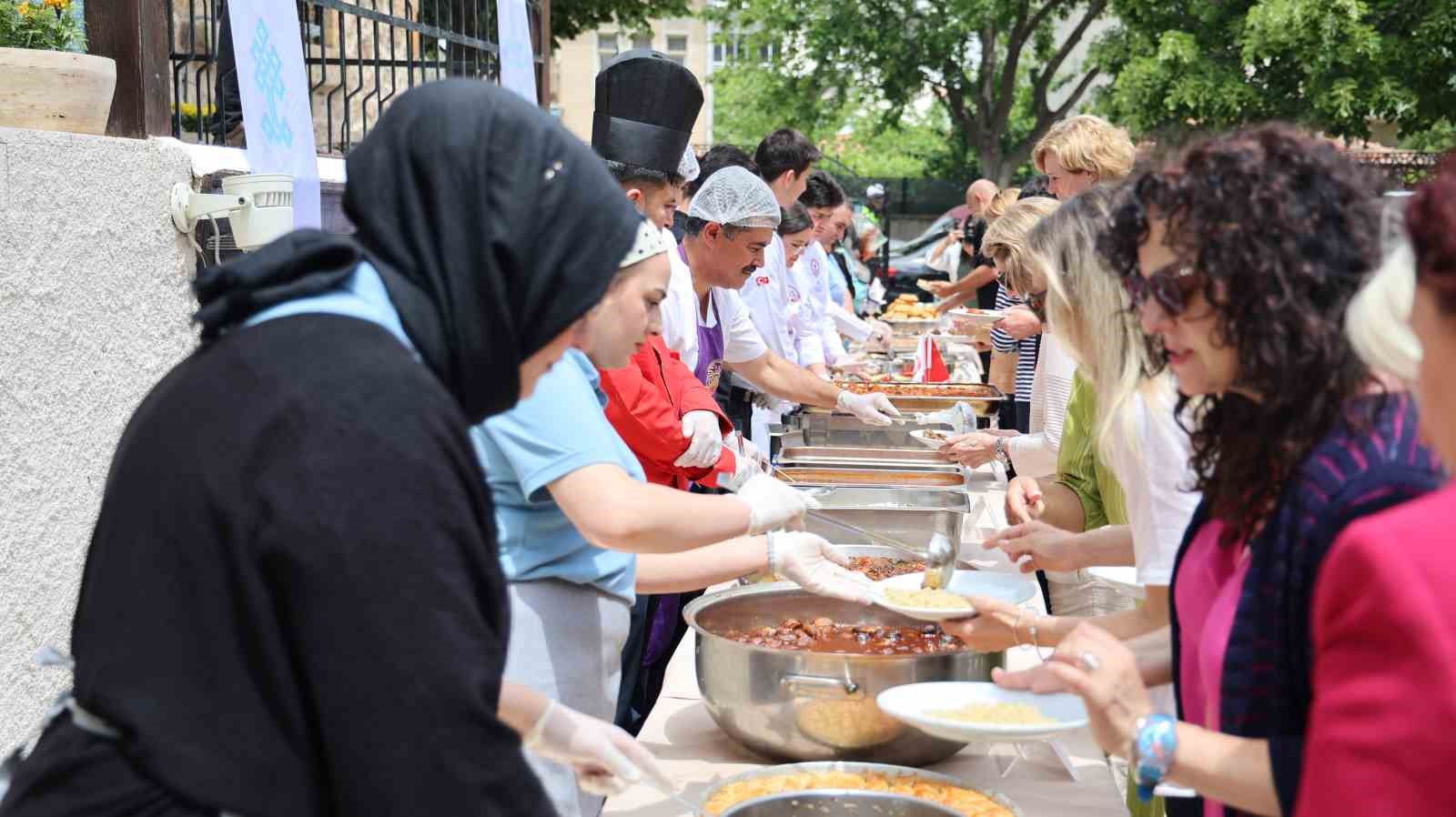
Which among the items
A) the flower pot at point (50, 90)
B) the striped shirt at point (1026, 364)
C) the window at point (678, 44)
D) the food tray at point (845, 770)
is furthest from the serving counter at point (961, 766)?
the window at point (678, 44)

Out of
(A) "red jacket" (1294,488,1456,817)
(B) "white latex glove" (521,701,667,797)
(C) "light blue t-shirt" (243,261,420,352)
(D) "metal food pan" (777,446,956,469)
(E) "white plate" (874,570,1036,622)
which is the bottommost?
(D) "metal food pan" (777,446,956,469)

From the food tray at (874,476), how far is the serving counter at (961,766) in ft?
4.05

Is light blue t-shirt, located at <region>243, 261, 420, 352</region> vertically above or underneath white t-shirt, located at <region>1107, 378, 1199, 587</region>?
above

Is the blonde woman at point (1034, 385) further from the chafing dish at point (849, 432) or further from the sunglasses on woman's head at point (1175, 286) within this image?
the sunglasses on woman's head at point (1175, 286)

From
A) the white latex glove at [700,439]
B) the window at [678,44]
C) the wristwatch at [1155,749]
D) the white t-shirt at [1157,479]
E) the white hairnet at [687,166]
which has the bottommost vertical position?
the white latex glove at [700,439]

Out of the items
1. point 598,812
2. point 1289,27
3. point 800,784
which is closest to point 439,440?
point 800,784

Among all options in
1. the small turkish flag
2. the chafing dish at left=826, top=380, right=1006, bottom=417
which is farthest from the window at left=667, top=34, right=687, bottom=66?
the chafing dish at left=826, top=380, right=1006, bottom=417

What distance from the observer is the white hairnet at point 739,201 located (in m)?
3.06

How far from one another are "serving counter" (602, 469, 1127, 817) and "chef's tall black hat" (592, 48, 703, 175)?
1186 millimetres

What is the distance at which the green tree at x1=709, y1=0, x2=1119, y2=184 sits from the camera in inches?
752

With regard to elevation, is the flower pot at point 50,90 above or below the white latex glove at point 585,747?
above

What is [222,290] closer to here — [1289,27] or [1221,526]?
[1221,526]

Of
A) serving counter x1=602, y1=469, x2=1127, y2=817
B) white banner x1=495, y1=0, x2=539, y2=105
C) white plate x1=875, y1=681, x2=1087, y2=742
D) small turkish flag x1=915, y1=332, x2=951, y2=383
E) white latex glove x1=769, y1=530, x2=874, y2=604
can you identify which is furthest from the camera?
small turkish flag x1=915, y1=332, x2=951, y2=383

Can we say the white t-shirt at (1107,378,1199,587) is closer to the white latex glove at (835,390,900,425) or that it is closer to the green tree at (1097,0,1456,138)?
the white latex glove at (835,390,900,425)
